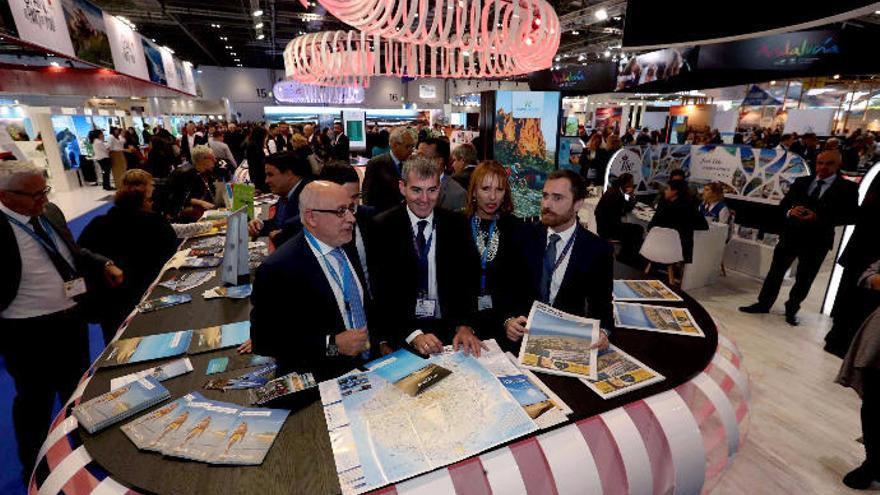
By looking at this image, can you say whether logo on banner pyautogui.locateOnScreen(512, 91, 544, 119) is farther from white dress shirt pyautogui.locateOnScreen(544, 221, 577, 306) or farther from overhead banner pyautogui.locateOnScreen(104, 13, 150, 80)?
overhead banner pyautogui.locateOnScreen(104, 13, 150, 80)

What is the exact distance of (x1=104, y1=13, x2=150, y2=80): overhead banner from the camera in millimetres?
6531

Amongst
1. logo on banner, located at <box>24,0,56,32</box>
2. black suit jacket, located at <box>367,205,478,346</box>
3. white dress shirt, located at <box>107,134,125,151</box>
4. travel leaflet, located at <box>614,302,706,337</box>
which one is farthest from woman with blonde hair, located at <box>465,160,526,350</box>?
white dress shirt, located at <box>107,134,125,151</box>

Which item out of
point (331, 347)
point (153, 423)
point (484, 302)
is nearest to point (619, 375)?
point (484, 302)

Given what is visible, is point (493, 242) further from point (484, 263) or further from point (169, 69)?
point (169, 69)

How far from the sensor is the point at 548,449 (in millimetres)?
1394

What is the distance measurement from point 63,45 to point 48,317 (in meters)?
4.26

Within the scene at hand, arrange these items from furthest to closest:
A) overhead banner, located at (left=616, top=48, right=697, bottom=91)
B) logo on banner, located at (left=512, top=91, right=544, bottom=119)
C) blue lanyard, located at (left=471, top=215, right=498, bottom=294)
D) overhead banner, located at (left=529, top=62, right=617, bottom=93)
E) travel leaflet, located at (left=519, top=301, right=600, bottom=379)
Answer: overhead banner, located at (left=529, top=62, right=617, bottom=93) → overhead banner, located at (left=616, top=48, right=697, bottom=91) → logo on banner, located at (left=512, top=91, right=544, bottom=119) → blue lanyard, located at (left=471, top=215, right=498, bottom=294) → travel leaflet, located at (left=519, top=301, right=600, bottom=379)

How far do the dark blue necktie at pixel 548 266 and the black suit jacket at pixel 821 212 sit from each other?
3672 millimetres

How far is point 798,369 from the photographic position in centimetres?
362

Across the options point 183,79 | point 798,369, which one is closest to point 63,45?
point 798,369

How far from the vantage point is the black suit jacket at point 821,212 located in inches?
160

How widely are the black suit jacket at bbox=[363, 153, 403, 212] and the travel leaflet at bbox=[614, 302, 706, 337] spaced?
2411 mm

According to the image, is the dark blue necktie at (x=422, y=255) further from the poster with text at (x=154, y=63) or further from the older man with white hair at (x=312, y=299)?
the poster with text at (x=154, y=63)

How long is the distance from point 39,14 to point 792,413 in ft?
24.2
